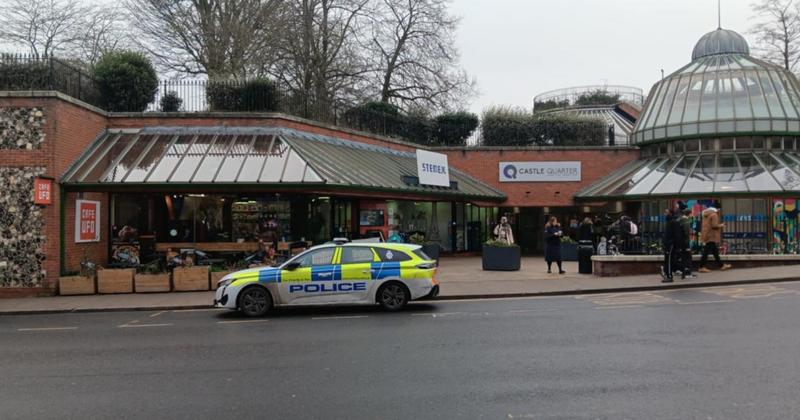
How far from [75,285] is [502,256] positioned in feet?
41.1

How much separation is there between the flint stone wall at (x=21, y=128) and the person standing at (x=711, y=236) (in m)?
18.3

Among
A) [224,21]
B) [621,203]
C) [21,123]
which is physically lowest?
[621,203]

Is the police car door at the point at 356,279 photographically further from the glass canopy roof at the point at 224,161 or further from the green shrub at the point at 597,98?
the green shrub at the point at 597,98

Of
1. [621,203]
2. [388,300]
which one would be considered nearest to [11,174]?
[388,300]

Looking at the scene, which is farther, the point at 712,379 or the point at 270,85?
the point at 270,85

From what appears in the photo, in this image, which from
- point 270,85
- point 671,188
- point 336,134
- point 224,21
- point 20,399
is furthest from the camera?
point 224,21

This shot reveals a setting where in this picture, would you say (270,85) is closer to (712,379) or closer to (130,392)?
(130,392)

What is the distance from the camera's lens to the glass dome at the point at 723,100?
25.7 metres

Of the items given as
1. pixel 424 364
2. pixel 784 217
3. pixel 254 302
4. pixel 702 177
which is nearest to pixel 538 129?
pixel 702 177

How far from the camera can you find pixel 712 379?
21.0 feet

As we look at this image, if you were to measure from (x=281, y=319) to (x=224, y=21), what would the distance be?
18.8 metres

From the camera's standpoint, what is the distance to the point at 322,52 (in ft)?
98.7

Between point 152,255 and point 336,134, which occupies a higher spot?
point 336,134

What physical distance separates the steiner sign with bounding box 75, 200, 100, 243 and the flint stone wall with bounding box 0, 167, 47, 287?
3.61ft
